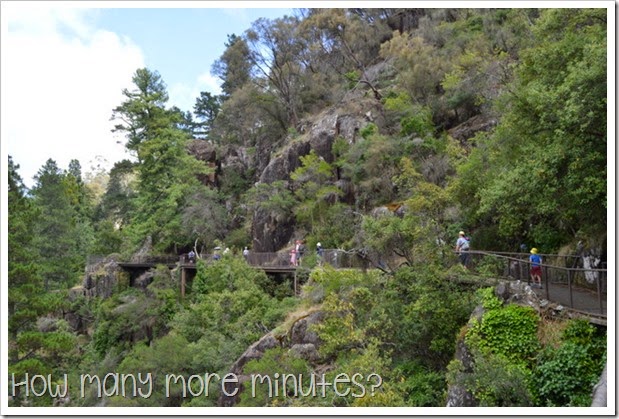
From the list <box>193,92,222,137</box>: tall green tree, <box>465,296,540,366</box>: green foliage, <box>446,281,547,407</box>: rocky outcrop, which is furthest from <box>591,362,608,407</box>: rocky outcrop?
<box>193,92,222,137</box>: tall green tree

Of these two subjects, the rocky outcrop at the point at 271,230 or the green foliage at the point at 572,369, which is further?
the rocky outcrop at the point at 271,230

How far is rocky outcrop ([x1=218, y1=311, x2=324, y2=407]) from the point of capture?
14055 mm

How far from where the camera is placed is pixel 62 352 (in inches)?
765

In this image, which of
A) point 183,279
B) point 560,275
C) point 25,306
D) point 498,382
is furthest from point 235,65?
point 498,382

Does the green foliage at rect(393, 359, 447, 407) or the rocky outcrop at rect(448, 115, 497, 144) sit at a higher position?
the rocky outcrop at rect(448, 115, 497, 144)

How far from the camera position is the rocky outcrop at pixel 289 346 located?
1405 cm

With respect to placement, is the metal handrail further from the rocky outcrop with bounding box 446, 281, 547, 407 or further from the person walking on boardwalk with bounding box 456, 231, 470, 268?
the person walking on boardwalk with bounding box 456, 231, 470, 268

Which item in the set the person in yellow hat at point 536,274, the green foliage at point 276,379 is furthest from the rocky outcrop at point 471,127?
the green foliage at point 276,379

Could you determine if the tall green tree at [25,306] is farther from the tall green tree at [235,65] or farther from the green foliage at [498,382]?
the tall green tree at [235,65]

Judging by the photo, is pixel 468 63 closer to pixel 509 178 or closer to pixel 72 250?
pixel 509 178

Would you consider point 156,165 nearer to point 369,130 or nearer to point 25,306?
point 369,130

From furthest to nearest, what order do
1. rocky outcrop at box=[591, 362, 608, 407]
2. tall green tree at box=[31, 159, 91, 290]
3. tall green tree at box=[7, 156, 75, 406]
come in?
1. tall green tree at box=[31, 159, 91, 290]
2. tall green tree at box=[7, 156, 75, 406]
3. rocky outcrop at box=[591, 362, 608, 407]

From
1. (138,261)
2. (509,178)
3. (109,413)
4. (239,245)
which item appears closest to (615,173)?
(509,178)

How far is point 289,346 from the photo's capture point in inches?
600
